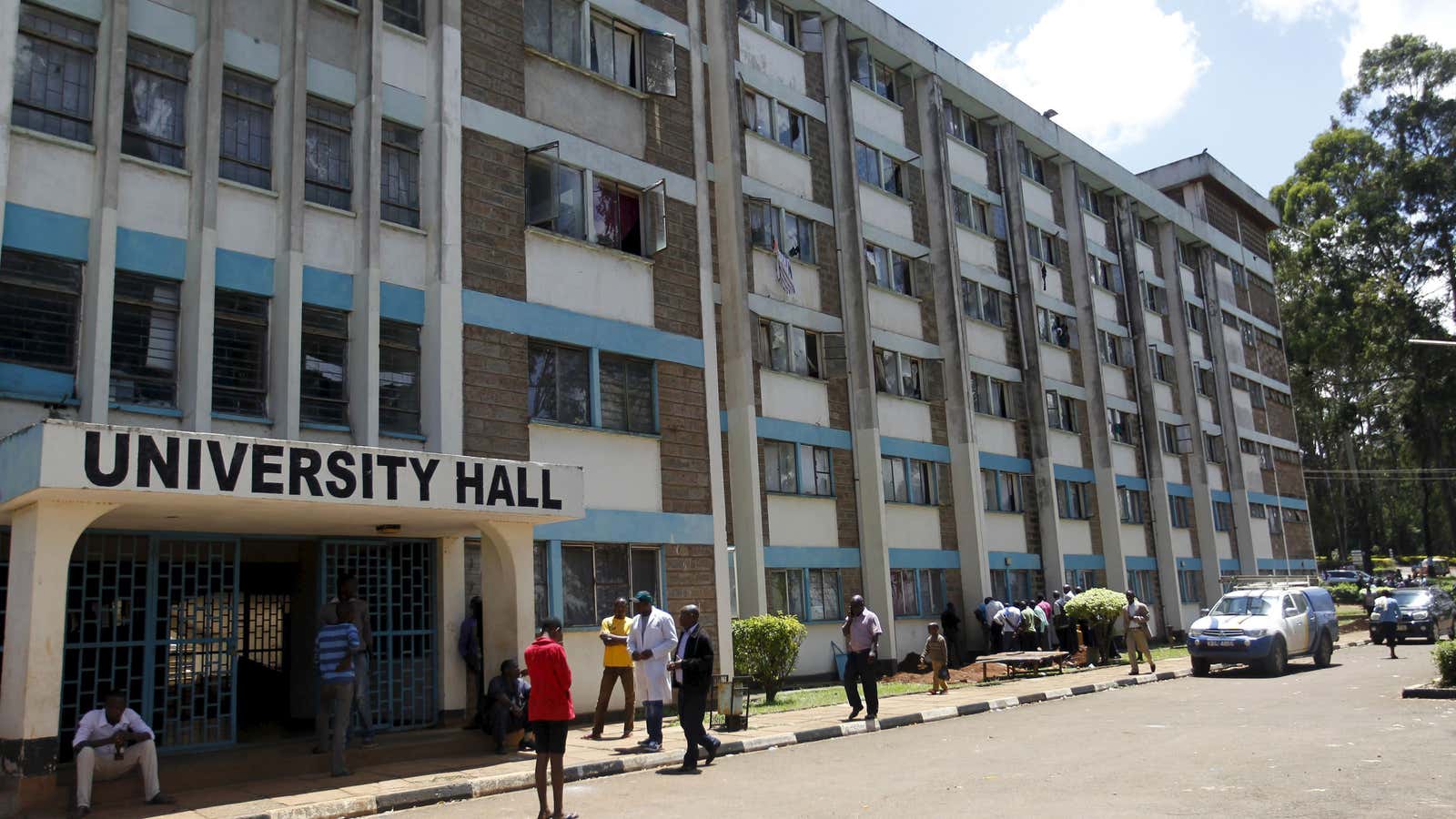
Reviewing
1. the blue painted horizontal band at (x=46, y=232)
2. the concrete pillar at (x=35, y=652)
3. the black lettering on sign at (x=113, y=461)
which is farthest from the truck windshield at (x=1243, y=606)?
the blue painted horizontal band at (x=46, y=232)

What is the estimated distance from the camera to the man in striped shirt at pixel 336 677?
469 inches

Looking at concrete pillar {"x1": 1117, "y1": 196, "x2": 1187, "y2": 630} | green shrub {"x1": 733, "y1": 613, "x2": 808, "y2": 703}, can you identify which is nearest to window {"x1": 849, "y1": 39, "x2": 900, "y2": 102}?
concrete pillar {"x1": 1117, "y1": 196, "x2": 1187, "y2": 630}

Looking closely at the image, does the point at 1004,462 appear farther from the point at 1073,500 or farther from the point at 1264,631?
the point at 1264,631

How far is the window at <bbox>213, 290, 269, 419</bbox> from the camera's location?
1417cm

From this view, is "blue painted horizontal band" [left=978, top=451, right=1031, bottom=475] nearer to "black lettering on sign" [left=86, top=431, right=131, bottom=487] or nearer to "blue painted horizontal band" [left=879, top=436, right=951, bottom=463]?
"blue painted horizontal band" [left=879, top=436, right=951, bottom=463]

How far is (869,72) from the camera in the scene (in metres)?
30.9

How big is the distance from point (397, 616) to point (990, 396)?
2192cm

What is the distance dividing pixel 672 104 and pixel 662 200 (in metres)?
2.20

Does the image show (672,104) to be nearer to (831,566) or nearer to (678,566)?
(678,566)

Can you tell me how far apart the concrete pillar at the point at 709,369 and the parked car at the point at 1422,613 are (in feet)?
70.3

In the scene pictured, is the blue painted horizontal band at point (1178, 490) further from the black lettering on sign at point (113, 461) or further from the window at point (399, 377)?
the black lettering on sign at point (113, 461)

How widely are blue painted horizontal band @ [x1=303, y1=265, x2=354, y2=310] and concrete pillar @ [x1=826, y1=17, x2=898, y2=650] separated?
1455 centimetres

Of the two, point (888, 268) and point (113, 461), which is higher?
point (888, 268)

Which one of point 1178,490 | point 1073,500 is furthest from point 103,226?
point 1178,490
